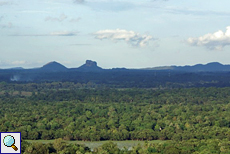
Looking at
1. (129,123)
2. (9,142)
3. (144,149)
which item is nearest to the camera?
(9,142)

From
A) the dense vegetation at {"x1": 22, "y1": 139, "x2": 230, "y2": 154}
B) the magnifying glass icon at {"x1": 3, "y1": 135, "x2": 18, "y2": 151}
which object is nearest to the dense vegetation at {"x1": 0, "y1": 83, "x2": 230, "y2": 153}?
the dense vegetation at {"x1": 22, "y1": 139, "x2": 230, "y2": 154}

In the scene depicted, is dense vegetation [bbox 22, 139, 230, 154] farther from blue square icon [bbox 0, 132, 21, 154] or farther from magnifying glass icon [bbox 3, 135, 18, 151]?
magnifying glass icon [bbox 3, 135, 18, 151]

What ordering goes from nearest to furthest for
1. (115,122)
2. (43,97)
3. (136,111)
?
(115,122) → (136,111) → (43,97)

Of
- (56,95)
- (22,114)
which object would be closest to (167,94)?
(56,95)

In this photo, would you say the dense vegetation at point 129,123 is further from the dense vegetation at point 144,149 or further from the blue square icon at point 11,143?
the blue square icon at point 11,143

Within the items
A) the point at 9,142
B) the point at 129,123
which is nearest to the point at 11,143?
the point at 9,142

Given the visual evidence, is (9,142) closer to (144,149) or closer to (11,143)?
(11,143)

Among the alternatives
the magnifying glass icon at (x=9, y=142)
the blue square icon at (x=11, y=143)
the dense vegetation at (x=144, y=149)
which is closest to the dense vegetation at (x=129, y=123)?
the dense vegetation at (x=144, y=149)

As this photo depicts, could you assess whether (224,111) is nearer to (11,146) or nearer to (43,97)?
(43,97)
